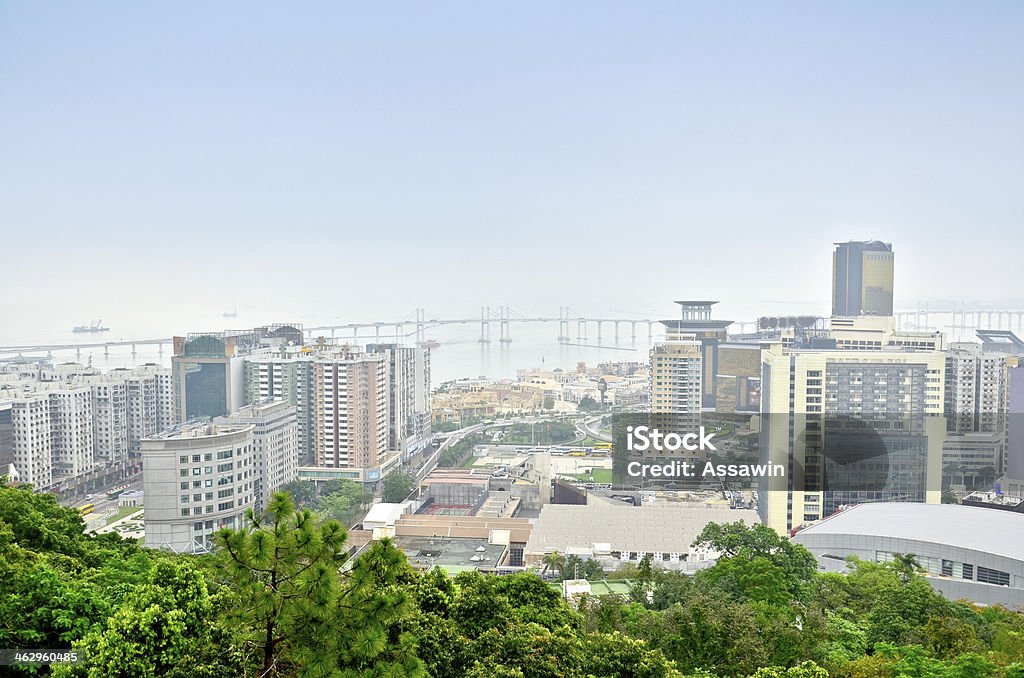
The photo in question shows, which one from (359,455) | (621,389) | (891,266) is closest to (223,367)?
(359,455)

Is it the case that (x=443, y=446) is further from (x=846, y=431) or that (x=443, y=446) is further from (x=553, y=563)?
(x=553, y=563)


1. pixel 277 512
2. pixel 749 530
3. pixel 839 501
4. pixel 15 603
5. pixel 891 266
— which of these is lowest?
pixel 839 501

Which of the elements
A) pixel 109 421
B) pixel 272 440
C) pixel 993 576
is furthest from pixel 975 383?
pixel 109 421

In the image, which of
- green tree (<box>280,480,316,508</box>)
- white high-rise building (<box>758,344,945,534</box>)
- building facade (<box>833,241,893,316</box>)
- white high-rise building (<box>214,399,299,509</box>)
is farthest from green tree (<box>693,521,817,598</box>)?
building facade (<box>833,241,893,316</box>)

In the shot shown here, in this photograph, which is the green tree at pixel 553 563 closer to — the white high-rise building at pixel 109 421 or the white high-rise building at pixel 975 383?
the white high-rise building at pixel 975 383

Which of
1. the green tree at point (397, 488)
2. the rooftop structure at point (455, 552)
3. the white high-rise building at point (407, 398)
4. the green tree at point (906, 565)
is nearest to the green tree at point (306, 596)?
the green tree at point (906, 565)

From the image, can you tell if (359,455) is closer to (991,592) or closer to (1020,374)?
(991,592)

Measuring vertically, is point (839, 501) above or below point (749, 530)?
below
